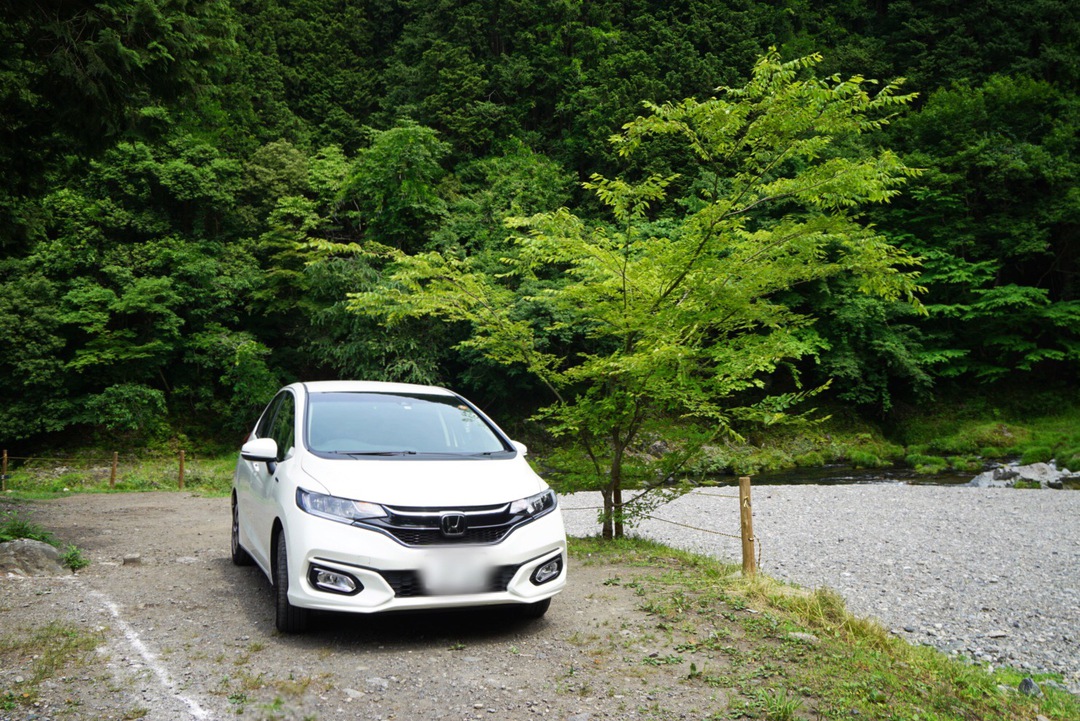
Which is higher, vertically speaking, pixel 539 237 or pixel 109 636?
pixel 539 237

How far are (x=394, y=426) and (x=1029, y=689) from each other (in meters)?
4.93

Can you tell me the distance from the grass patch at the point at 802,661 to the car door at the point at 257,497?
2.80 metres

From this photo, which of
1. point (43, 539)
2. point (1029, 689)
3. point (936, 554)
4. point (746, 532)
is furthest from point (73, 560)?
point (936, 554)

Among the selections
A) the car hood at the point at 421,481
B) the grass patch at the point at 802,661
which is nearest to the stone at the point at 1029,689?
the grass patch at the point at 802,661

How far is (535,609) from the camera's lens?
489 cm

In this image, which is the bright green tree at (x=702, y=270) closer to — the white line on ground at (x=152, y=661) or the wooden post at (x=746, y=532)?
the wooden post at (x=746, y=532)

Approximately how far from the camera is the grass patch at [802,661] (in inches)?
145

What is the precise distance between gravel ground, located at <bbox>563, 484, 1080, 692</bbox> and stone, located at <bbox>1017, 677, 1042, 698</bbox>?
62.0 inches

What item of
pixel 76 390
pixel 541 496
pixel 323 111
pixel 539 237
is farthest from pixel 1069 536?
pixel 323 111

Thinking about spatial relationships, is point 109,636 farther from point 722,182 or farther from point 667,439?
point 722,182

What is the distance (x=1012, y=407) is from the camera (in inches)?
1216

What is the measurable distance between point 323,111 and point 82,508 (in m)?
33.4

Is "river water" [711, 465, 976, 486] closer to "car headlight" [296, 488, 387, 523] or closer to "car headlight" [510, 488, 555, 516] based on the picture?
"car headlight" [510, 488, 555, 516]

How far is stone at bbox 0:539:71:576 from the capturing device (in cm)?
646
